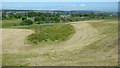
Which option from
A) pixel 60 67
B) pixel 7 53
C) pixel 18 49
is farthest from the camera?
pixel 18 49

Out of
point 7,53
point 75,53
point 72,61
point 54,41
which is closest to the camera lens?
point 72,61

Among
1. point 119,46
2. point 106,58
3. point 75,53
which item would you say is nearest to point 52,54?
point 75,53

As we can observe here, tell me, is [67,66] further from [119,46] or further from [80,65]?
[119,46]

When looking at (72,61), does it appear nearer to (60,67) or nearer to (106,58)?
(60,67)

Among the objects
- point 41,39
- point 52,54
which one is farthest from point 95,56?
point 41,39

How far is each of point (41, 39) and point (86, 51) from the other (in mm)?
5470

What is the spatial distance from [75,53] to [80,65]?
1985 millimetres

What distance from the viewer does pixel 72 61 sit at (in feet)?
25.8

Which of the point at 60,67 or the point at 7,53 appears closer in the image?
the point at 60,67

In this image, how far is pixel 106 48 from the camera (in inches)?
382

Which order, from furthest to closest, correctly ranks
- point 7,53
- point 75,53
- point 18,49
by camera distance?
point 18,49
point 7,53
point 75,53

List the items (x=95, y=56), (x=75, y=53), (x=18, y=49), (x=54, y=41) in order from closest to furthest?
(x=95, y=56) < (x=75, y=53) < (x=18, y=49) < (x=54, y=41)

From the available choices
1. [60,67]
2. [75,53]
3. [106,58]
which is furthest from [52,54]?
[106,58]

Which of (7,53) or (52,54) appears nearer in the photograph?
(52,54)
